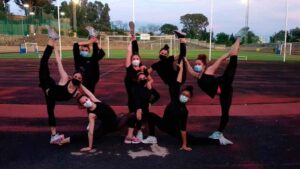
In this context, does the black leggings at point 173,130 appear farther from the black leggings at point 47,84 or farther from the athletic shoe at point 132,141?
the black leggings at point 47,84

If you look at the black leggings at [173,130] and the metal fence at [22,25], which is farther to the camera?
the metal fence at [22,25]

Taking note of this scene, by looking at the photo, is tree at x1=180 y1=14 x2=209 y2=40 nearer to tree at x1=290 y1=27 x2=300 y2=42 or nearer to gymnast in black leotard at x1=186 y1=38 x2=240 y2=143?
tree at x1=290 y1=27 x2=300 y2=42

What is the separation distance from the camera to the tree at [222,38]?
83.4 metres

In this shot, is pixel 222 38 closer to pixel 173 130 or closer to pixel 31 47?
pixel 31 47

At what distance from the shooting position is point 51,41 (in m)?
7.11

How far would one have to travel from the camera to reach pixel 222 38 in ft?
279

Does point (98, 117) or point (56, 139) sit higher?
point (98, 117)

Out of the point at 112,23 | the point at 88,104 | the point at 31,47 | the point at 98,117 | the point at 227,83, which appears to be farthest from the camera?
the point at 112,23

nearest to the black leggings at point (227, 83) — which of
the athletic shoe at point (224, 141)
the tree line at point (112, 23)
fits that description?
the athletic shoe at point (224, 141)

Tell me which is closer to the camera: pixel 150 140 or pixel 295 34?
pixel 150 140

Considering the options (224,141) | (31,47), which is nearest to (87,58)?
(224,141)

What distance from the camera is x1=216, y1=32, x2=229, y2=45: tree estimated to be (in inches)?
3285

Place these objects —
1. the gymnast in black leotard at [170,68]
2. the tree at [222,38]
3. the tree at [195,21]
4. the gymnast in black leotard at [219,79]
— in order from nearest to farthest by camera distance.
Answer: the gymnast in black leotard at [219,79], the gymnast in black leotard at [170,68], the tree at [222,38], the tree at [195,21]

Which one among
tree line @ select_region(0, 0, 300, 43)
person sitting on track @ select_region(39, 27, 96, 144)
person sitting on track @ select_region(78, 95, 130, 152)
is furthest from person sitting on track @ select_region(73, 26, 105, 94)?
tree line @ select_region(0, 0, 300, 43)
